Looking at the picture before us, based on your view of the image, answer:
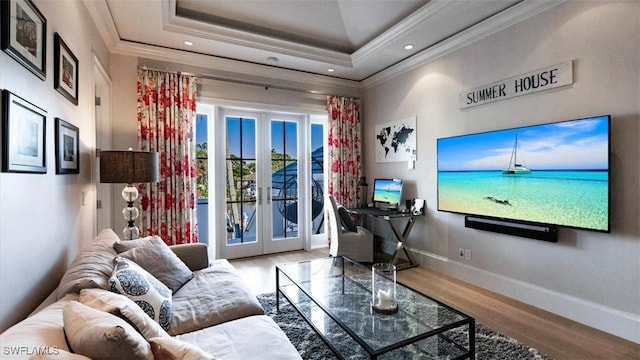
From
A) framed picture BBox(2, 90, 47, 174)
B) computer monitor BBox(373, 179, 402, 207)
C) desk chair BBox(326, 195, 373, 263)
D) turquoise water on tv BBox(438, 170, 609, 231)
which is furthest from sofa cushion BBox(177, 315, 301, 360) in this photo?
computer monitor BBox(373, 179, 402, 207)

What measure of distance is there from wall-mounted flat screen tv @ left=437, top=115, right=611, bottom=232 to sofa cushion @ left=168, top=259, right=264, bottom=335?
8.04 feet

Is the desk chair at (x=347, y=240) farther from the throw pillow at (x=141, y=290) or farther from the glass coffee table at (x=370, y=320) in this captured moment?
the throw pillow at (x=141, y=290)

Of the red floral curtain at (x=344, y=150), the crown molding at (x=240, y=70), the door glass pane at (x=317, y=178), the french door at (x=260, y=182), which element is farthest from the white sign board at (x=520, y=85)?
the french door at (x=260, y=182)

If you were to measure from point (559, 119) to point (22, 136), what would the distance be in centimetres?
366

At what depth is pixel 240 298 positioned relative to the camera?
1.89 meters

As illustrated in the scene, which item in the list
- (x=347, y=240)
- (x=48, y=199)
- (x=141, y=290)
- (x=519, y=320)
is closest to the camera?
(x=141, y=290)

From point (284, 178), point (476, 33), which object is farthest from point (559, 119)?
point (284, 178)

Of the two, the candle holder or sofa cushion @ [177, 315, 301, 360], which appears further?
the candle holder

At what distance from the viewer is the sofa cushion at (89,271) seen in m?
1.44

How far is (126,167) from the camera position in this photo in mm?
2566

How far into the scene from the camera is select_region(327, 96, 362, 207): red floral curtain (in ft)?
16.0

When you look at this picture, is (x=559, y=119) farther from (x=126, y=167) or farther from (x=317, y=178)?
(x=126, y=167)

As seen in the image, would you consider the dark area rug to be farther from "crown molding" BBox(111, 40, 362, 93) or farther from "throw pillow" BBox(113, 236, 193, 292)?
"crown molding" BBox(111, 40, 362, 93)


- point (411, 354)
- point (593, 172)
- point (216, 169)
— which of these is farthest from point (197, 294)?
point (593, 172)
